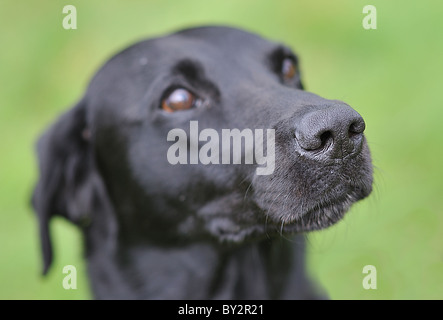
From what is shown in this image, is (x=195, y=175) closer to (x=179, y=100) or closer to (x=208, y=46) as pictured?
(x=179, y=100)

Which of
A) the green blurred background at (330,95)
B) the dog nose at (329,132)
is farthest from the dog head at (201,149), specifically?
the green blurred background at (330,95)

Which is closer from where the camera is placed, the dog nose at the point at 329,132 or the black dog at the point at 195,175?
the dog nose at the point at 329,132

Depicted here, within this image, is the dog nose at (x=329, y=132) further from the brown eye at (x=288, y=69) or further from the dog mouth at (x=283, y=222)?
the brown eye at (x=288, y=69)

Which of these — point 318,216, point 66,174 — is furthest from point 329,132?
point 66,174

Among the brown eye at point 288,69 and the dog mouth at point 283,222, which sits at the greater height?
the brown eye at point 288,69

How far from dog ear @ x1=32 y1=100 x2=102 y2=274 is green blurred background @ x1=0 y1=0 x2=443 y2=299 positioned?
134 cm

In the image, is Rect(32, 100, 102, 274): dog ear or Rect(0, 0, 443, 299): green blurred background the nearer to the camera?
Rect(32, 100, 102, 274): dog ear

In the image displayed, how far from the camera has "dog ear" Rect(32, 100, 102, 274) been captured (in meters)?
3.53

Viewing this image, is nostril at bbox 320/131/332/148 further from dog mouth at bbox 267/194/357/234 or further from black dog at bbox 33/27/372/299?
dog mouth at bbox 267/194/357/234

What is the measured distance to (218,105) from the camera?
3.10 meters

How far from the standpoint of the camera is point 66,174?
142 inches

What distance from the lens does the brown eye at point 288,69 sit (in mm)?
3546

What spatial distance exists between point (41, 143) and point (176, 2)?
15.8 ft

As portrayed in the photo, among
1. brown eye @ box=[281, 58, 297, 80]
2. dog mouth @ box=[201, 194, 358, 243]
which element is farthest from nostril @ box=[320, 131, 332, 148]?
brown eye @ box=[281, 58, 297, 80]
